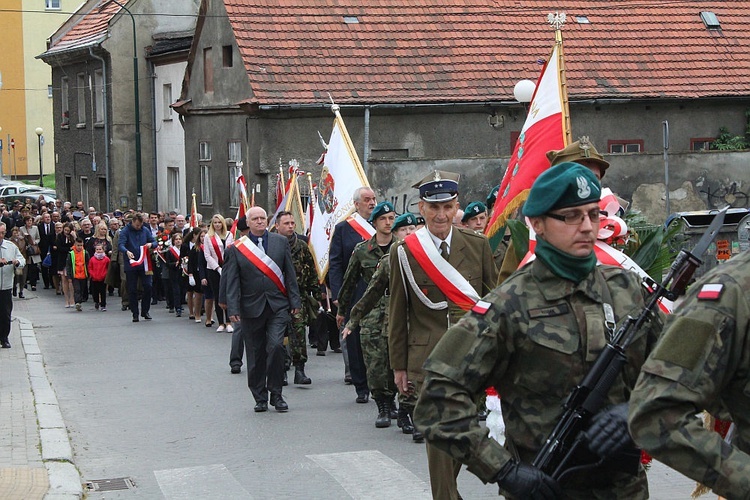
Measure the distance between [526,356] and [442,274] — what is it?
3714mm

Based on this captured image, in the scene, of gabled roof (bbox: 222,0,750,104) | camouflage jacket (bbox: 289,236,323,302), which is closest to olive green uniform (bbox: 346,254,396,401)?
camouflage jacket (bbox: 289,236,323,302)

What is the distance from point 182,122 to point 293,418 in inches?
979

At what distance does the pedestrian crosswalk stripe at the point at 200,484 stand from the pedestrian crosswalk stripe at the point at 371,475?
708 mm

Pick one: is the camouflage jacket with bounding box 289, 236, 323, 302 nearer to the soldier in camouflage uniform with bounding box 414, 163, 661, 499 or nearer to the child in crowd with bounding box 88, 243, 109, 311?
the soldier in camouflage uniform with bounding box 414, 163, 661, 499

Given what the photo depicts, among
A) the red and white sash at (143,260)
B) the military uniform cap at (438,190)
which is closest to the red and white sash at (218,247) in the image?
the red and white sash at (143,260)

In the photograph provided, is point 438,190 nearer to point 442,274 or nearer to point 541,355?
point 442,274

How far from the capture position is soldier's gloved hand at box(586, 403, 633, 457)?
11.2 feet

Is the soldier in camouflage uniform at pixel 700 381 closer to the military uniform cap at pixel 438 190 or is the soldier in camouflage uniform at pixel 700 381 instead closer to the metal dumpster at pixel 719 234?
the military uniform cap at pixel 438 190

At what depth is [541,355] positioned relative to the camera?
3.72m

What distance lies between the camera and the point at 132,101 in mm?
41594

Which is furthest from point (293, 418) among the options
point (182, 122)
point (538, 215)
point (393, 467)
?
point (182, 122)

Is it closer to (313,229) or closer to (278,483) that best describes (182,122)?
(313,229)

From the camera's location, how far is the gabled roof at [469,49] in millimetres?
27469

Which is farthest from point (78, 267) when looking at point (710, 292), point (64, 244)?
point (710, 292)
